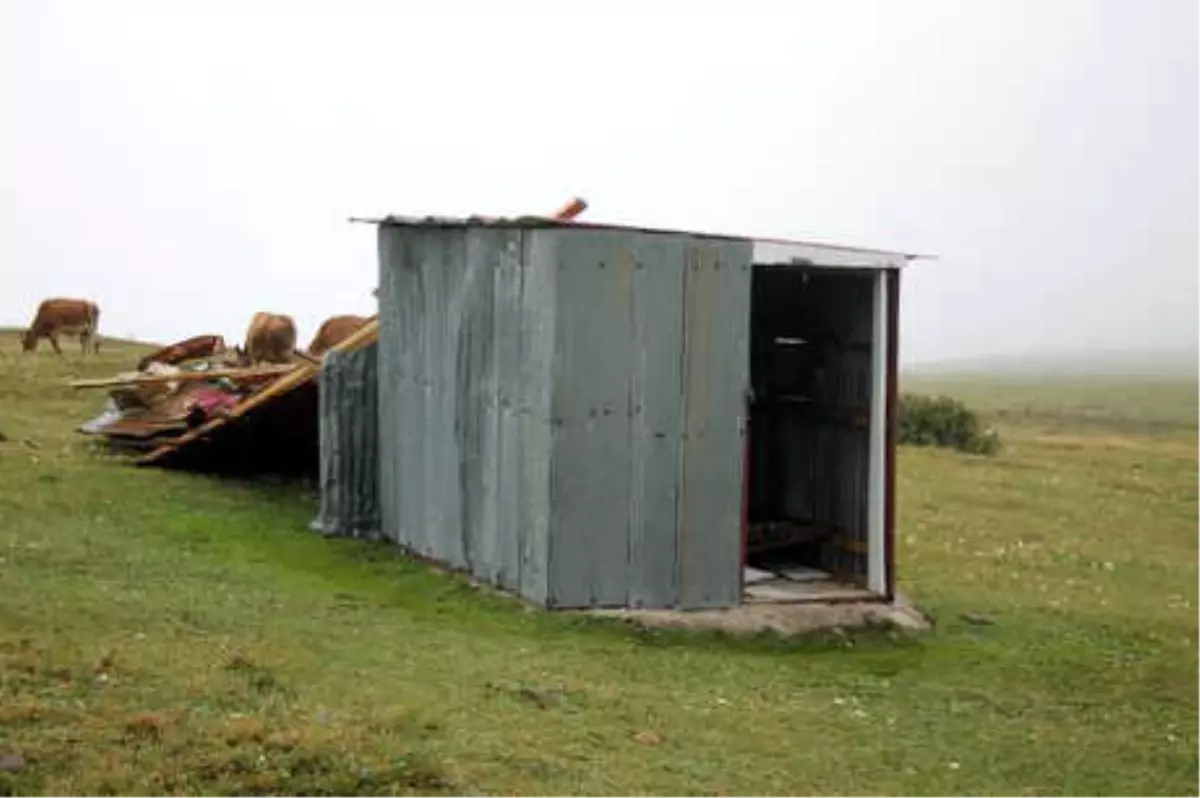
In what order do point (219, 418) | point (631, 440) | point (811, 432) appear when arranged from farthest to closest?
point (219, 418)
point (811, 432)
point (631, 440)

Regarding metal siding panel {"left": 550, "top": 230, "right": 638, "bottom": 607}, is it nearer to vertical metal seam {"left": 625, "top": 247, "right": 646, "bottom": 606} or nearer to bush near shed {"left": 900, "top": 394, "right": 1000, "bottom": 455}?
vertical metal seam {"left": 625, "top": 247, "right": 646, "bottom": 606}

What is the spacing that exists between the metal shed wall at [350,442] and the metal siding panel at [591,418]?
367 centimetres

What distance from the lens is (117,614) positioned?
423 inches

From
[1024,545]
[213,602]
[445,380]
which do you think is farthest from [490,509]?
[1024,545]

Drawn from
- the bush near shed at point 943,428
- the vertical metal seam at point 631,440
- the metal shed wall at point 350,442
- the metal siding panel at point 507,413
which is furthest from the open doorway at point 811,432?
the bush near shed at point 943,428

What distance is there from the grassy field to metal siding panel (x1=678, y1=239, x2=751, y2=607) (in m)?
0.75

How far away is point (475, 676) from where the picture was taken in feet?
33.9

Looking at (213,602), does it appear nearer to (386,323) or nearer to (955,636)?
(386,323)

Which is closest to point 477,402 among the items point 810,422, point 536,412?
point 536,412

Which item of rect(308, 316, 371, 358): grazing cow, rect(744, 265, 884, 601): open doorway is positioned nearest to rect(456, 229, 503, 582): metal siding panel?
rect(744, 265, 884, 601): open doorway

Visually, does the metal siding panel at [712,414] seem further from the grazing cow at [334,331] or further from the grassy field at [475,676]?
the grazing cow at [334,331]

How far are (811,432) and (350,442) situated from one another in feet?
15.5

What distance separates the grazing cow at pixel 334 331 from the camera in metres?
22.2

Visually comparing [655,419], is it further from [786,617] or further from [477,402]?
[786,617]
